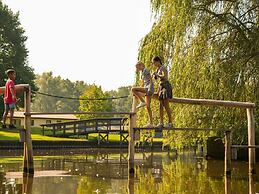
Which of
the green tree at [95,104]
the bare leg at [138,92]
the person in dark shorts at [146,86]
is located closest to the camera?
the person in dark shorts at [146,86]

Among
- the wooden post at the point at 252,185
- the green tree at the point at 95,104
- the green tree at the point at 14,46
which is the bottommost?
the wooden post at the point at 252,185

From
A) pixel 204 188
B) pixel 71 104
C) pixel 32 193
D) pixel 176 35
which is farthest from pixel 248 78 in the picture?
pixel 71 104

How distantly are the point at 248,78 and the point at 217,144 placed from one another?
678cm

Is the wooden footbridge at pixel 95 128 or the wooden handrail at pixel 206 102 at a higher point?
the wooden handrail at pixel 206 102

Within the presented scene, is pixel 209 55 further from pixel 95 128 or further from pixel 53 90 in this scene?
pixel 53 90

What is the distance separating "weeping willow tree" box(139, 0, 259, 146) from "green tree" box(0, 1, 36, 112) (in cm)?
3394

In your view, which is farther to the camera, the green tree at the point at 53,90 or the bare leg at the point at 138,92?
the green tree at the point at 53,90

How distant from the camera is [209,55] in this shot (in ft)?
62.5

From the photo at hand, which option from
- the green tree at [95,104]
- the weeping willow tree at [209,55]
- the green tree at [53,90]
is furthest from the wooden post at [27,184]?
the green tree at [53,90]

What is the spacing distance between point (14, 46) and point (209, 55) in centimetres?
3856

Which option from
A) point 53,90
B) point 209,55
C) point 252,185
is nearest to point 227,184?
point 252,185

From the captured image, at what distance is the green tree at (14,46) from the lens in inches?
2070

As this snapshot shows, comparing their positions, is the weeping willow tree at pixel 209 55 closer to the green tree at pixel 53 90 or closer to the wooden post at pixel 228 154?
the wooden post at pixel 228 154

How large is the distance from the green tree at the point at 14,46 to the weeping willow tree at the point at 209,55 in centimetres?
3394
